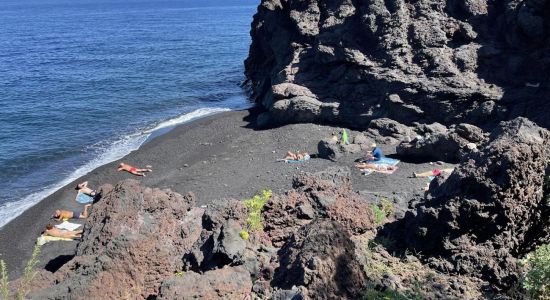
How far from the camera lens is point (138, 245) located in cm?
914

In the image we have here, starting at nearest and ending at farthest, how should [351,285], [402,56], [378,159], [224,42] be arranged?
[351,285] < [378,159] < [402,56] < [224,42]

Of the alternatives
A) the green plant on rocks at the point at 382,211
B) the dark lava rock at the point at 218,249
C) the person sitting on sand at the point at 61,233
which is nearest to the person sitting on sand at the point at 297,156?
the person sitting on sand at the point at 61,233

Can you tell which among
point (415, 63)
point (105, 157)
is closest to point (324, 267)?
point (415, 63)

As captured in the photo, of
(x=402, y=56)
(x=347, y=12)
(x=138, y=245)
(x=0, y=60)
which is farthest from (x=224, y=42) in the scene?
(x=138, y=245)

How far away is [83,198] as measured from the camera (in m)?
22.4

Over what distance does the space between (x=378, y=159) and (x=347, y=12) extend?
10991mm

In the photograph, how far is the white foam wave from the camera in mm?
22500

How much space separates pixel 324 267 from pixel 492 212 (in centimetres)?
361

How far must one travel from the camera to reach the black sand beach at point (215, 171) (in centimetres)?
Answer: 1916

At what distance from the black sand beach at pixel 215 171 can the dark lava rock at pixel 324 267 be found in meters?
6.95

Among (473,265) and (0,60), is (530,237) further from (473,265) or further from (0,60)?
(0,60)

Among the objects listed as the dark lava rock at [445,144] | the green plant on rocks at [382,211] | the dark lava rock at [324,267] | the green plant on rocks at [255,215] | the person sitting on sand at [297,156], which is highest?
the dark lava rock at [324,267]

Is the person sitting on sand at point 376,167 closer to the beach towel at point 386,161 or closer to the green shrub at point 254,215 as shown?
the beach towel at point 386,161

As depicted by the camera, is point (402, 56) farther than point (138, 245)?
Yes
